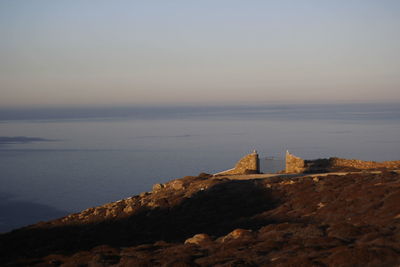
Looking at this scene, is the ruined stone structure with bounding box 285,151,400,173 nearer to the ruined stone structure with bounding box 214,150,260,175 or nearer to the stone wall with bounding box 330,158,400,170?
the stone wall with bounding box 330,158,400,170

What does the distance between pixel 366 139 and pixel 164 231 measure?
105693 mm

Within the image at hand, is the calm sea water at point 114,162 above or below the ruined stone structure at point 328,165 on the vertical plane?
below

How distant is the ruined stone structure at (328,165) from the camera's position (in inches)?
1260

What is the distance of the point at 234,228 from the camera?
63.0 feet

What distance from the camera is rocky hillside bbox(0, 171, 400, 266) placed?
1180 centimetres

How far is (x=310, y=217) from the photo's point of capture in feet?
59.5

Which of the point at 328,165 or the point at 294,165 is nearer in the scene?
the point at 294,165

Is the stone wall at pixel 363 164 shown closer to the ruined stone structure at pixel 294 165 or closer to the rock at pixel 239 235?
the ruined stone structure at pixel 294 165

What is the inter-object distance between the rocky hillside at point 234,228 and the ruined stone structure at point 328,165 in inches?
A: 237

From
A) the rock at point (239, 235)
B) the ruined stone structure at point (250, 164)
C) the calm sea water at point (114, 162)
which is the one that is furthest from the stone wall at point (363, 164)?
the calm sea water at point (114, 162)

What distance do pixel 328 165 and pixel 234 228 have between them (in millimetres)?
15764

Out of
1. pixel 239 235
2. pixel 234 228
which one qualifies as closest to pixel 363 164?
pixel 234 228

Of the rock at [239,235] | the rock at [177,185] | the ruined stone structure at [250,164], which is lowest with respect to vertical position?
the rock at [177,185]

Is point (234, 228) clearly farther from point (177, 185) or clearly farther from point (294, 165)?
point (294, 165)
